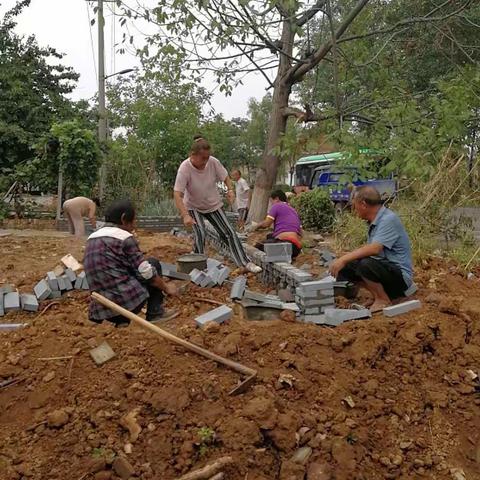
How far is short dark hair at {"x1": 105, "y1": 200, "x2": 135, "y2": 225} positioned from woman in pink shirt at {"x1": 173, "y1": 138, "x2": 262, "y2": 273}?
5.98 ft

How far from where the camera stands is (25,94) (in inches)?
676

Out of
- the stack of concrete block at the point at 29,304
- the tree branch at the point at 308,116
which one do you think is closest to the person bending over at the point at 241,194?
the tree branch at the point at 308,116

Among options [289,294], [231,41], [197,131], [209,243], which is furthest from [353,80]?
[197,131]

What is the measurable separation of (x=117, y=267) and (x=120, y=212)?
0.42 m

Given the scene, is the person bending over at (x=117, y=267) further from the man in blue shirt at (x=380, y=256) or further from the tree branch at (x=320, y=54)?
the tree branch at (x=320, y=54)

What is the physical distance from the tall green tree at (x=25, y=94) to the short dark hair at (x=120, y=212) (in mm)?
12653

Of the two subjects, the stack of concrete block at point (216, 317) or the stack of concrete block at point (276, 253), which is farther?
the stack of concrete block at point (276, 253)

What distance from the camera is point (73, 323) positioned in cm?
413

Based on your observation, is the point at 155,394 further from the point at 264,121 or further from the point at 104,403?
the point at 264,121

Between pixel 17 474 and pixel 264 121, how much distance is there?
40.4 m

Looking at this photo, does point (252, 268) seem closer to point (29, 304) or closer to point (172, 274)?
point (172, 274)

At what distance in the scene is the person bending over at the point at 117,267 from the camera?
380 centimetres

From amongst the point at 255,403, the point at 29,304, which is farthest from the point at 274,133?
the point at 255,403

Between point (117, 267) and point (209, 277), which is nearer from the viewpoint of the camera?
point (117, 267)
